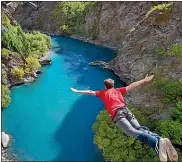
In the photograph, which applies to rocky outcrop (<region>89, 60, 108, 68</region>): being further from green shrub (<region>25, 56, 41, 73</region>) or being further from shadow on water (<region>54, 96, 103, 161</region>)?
shadow on water (<region>54, 96, 103, 161</region>)

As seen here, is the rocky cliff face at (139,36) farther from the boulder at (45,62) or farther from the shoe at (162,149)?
the shoe at (162,149)

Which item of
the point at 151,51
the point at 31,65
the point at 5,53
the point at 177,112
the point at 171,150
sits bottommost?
the point at 31,65

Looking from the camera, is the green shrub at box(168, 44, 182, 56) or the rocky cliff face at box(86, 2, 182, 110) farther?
the green shrub at box(168, 44, 182, 56)

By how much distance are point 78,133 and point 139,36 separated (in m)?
11.3

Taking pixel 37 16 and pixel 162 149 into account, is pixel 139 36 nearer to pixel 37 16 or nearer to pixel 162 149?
pixel 162 149

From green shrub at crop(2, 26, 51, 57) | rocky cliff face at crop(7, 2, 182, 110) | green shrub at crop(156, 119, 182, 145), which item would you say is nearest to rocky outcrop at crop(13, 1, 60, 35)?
rocky cliff face at crop(7, 2, 182, 110)

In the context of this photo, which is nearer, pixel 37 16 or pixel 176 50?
pixel 176 50

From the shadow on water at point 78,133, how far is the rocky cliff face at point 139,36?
11.2 feet

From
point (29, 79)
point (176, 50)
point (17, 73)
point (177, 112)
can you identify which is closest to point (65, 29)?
point (29, 79)

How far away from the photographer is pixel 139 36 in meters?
28.5

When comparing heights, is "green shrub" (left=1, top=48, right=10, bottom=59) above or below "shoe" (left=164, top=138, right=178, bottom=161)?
below

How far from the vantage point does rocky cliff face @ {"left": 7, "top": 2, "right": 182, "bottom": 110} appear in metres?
21.8

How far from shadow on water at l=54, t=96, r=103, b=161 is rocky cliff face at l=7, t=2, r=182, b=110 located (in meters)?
3.42

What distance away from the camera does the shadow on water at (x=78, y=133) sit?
62.3ft
